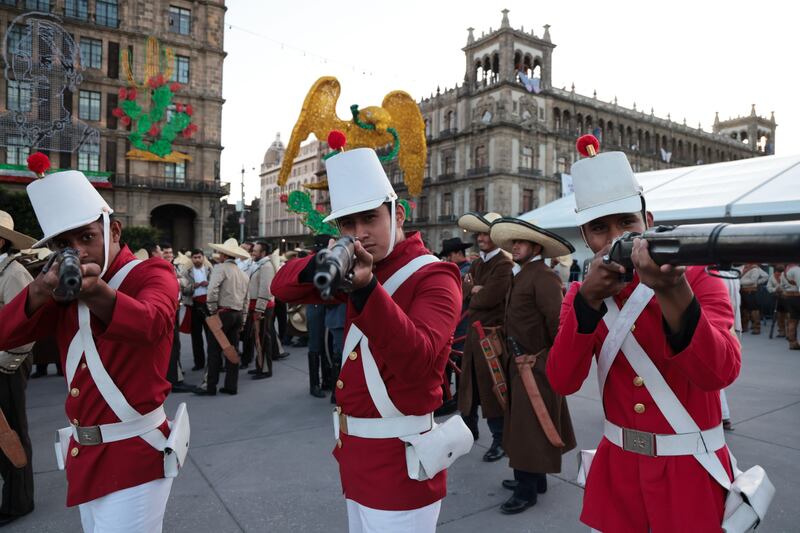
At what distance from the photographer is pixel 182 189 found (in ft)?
124

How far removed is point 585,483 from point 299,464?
3.16 metres

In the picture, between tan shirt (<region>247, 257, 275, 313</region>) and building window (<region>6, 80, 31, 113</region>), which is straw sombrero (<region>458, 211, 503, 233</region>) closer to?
tan shirt (<region>247, 257, 275, 313</region>)

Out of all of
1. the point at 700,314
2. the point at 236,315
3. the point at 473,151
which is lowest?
the point at 236,315

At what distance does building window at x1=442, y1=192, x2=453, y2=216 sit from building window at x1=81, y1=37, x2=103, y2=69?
96.8 feet

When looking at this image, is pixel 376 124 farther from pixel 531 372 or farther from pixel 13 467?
pixel 13 467

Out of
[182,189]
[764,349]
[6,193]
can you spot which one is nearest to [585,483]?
[764,349]

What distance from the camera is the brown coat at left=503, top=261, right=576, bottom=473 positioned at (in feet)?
12.5

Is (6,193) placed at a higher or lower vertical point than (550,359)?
higher

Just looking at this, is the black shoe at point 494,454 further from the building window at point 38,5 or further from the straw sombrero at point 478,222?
the building window at point 38,5

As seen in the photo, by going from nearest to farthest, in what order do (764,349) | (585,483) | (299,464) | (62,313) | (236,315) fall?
(585,483) → (62,313) → (299,464) → (236,315) → (764,349)

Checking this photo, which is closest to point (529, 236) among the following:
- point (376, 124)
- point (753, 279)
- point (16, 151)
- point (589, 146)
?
point (589, 146)

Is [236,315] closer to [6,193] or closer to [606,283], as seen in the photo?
[606,283]

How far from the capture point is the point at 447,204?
5009 cm

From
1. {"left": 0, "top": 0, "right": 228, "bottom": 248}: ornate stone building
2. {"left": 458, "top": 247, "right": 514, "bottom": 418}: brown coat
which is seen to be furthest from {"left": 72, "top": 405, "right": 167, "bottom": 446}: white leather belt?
{"left": 0, "top": 0, "right": 228, "bottom": 248}: ornate stone building
